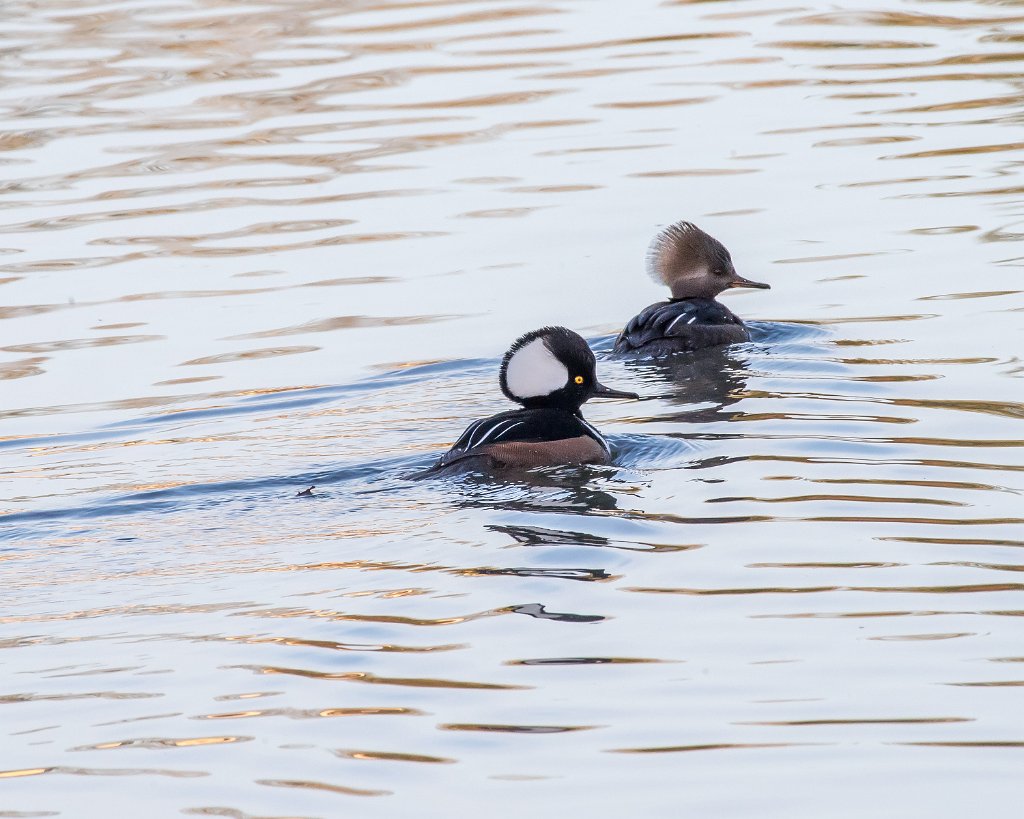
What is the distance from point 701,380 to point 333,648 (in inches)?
193

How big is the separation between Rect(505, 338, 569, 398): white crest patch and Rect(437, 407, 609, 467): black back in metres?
0.17

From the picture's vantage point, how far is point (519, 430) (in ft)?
27.8

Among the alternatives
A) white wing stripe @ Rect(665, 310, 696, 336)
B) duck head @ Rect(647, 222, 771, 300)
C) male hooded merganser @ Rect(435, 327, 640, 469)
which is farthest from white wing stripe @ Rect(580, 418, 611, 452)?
duck head @ Rect(647, 222, 771, 300)

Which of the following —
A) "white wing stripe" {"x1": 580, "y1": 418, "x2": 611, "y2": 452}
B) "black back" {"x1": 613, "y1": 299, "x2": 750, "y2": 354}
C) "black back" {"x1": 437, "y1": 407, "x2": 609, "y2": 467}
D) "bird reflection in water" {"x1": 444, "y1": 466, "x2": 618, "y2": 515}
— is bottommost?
"bird reflection in water" {"x1": 444, "y1": 466, "x2": 618, "y2": 515}

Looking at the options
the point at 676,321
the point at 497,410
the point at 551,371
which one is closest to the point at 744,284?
the point at 676,321

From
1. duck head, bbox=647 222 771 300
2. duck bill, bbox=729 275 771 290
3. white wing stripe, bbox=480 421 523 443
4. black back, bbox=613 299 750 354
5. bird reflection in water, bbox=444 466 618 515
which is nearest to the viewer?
bird reflection in water, bbox=444 466 618 515

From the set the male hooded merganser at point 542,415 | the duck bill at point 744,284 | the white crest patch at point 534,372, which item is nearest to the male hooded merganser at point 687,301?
the duck bill at point 744,284

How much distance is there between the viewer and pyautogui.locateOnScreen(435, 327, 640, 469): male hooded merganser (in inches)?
329

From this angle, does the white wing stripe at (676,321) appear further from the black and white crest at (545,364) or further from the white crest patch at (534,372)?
the white crest patch at (534,372)

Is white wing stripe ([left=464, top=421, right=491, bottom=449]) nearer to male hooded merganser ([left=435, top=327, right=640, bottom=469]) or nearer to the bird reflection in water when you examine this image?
male hooded merganser ([left=435, top=327, right=640, bottom=469])

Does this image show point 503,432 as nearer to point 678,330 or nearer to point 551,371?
point 551,371

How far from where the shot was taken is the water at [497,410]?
515cm

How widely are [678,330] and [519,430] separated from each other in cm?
283

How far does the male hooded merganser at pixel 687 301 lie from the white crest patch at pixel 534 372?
7.08 ft
